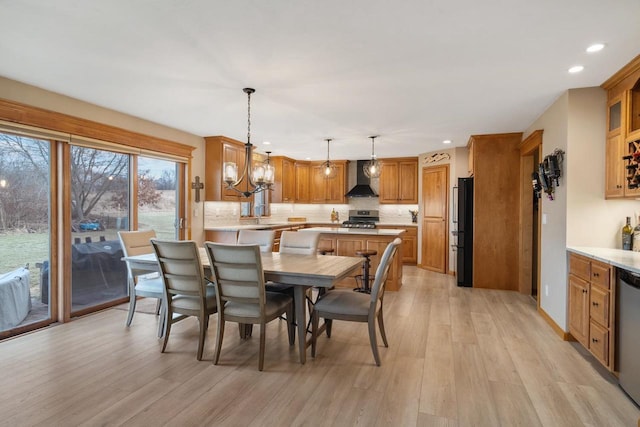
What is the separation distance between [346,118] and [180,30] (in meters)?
2.53

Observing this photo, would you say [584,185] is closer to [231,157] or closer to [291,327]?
[291,327]

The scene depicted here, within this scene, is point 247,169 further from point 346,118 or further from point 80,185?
point 80,185

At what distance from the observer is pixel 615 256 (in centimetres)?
264

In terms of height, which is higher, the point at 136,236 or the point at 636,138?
the point at 636,138

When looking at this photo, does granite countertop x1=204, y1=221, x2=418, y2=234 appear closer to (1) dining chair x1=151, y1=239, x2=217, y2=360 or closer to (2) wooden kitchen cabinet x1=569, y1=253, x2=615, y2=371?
(1) dining chair x1=151, y1=239, x2=217, y2=360

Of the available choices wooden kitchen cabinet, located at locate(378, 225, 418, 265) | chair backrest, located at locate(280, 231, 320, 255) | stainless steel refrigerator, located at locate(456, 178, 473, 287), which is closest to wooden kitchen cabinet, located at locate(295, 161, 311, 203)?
wooden kitchen cabinet, located at locate(378, 225, 418, 265)

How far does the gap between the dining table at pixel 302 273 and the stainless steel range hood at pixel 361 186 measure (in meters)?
4.81

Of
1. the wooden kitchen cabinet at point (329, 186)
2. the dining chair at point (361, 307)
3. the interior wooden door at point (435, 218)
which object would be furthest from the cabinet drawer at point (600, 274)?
the wooden kitchen cabinet at point (329, 186)

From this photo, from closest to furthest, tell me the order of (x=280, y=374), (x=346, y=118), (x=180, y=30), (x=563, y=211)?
1. (x=180, y=30)
2. (x=280, y=374)
3. (x=563, y=211)
4. (x=346, y=118)

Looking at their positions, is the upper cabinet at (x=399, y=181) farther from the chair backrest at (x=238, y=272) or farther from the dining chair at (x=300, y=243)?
the chair backrest at (x=238, y=272)

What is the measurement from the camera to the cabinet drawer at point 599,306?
2.55m

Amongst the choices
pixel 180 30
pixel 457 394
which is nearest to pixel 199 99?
pixel 180 30

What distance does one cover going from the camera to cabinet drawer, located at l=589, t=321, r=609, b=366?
2521 mm

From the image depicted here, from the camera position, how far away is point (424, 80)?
3.13 metres
